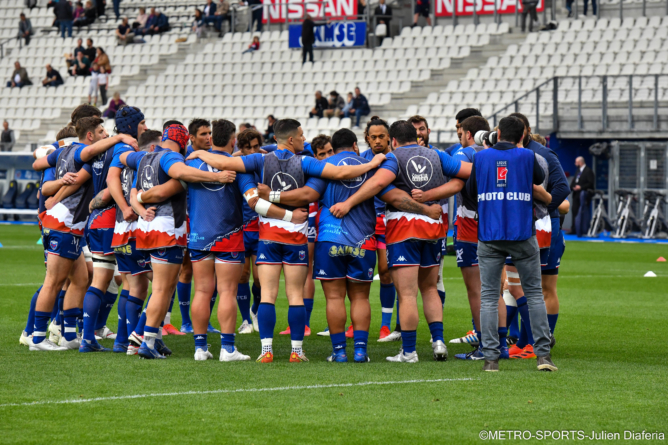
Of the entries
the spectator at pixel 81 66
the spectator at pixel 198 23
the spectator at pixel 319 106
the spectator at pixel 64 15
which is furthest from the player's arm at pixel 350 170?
the spectator at pixel 64 15

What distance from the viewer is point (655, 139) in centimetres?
2452

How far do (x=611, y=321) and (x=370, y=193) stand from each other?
4.45 m

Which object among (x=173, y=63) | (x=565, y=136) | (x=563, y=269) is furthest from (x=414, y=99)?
(x=563, y=269)

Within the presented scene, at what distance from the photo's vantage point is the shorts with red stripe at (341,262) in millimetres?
7934

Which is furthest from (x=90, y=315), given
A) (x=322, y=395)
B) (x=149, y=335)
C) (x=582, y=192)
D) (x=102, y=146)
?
(x=582, y=192)

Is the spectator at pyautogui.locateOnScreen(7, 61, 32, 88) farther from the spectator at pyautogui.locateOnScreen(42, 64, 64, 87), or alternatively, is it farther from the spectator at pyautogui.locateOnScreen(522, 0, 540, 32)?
the spectator at pyautogui.locateOnScreen(522, 0, 540, 32)

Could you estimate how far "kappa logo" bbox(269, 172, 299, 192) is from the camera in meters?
7.94

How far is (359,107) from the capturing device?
28531 mm

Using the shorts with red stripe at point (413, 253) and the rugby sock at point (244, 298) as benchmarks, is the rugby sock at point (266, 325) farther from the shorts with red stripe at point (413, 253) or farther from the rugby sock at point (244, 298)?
the rugby sock at point (244, 298)

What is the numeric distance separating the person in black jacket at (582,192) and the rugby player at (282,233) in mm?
17620

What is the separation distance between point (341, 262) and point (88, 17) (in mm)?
33678

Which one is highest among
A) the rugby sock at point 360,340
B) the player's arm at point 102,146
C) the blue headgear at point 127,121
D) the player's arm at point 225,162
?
the blue headgear at point 127,121

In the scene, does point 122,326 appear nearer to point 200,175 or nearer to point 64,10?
point 200,175

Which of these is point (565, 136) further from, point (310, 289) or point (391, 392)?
point (391, 392)
